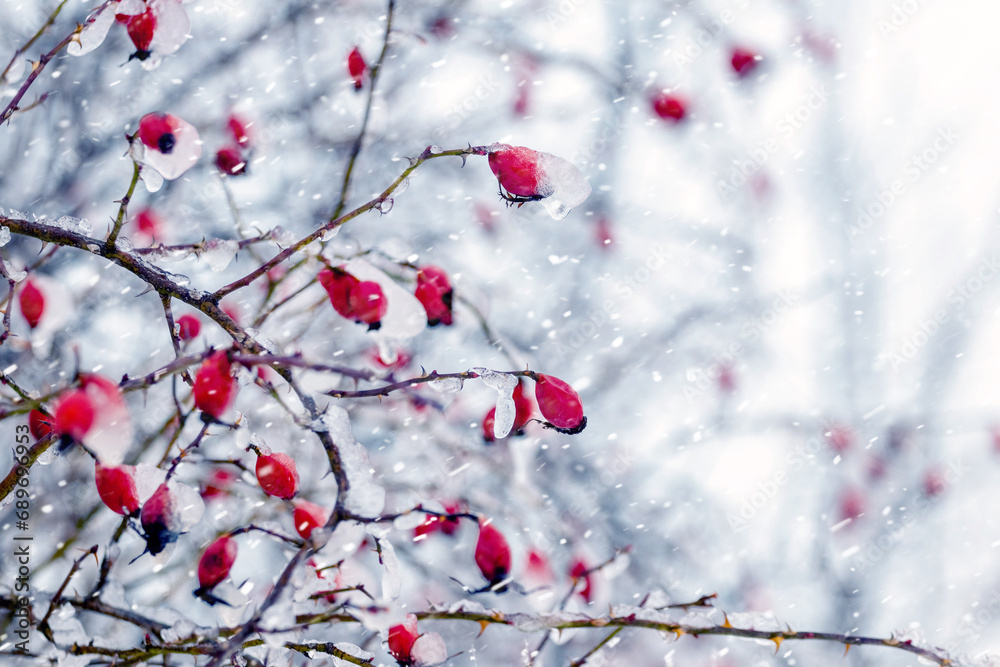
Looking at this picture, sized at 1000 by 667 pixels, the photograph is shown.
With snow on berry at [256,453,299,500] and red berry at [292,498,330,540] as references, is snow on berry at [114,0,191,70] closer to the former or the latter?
snow on berry at [256,453,299,500]

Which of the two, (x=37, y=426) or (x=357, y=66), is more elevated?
(x=357, y=66)

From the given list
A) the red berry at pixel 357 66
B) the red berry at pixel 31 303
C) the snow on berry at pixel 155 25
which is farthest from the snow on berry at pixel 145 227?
the red berry at pixel 31 303

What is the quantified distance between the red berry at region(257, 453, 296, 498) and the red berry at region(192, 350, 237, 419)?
25 cm

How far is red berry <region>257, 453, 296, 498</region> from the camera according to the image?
0.96 m

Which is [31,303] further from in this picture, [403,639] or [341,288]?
[403,639]

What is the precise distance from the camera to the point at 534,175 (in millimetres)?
940

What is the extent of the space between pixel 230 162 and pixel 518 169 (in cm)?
100

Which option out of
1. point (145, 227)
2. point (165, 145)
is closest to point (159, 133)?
point (165, 145)

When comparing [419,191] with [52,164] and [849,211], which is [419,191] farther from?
[849,211]

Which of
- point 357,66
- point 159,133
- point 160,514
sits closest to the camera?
point 160,514

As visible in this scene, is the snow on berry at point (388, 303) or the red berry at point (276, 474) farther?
the red berry at point (276, 474)

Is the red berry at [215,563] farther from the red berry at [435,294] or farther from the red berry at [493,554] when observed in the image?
the red berry at [435,294]

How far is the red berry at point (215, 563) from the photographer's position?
3.04 feet

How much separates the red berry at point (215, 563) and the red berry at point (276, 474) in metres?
0.10
